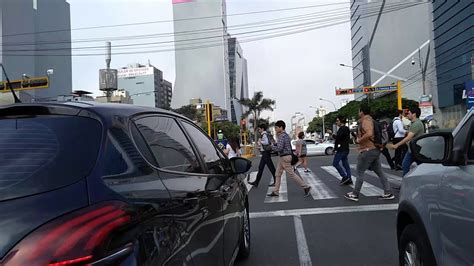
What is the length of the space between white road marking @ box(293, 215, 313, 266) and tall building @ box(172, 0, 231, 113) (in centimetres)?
12338

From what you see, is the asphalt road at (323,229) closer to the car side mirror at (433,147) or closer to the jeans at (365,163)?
the jeans at (365,163)

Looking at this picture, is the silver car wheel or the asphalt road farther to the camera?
the asphalt road

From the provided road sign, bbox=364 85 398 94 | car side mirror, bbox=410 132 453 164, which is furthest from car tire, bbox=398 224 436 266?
road sign, bbox=364 85 398 94

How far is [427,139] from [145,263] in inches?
86.6

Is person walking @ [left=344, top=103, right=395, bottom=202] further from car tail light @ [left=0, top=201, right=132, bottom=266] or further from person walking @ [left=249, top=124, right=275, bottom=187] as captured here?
car tail light @ [left=0, top=201, right=132, bottom=266]

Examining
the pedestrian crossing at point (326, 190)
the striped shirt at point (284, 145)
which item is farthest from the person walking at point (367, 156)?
the striped shirt at point (284, 145)

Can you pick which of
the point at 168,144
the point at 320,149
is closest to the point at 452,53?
the point at 320,149

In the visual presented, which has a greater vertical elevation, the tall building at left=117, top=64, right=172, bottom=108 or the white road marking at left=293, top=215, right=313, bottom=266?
the tall building at left=117, top=64, right=172, bottom=108

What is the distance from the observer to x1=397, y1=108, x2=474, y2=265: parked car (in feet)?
8.27

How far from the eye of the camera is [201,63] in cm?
13725

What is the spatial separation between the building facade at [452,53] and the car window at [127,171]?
48215mm

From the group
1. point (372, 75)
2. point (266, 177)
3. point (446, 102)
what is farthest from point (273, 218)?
point (372, 75)

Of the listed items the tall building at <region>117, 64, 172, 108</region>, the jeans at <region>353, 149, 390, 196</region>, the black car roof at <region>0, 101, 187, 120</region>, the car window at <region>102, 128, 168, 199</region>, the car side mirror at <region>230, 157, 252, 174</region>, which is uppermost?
the tall building at <region>117, 64, 172, 108</region>

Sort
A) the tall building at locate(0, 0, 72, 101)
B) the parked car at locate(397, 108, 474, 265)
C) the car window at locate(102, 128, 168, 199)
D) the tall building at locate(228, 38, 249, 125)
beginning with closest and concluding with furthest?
the car window at locate(102, 128, 168, 199) < the parked car at locate(397, 108, 474, 265) < the tall building at locate(0, 0, 72, 101) < the tall building at locate(228, 38, 249, 125)
